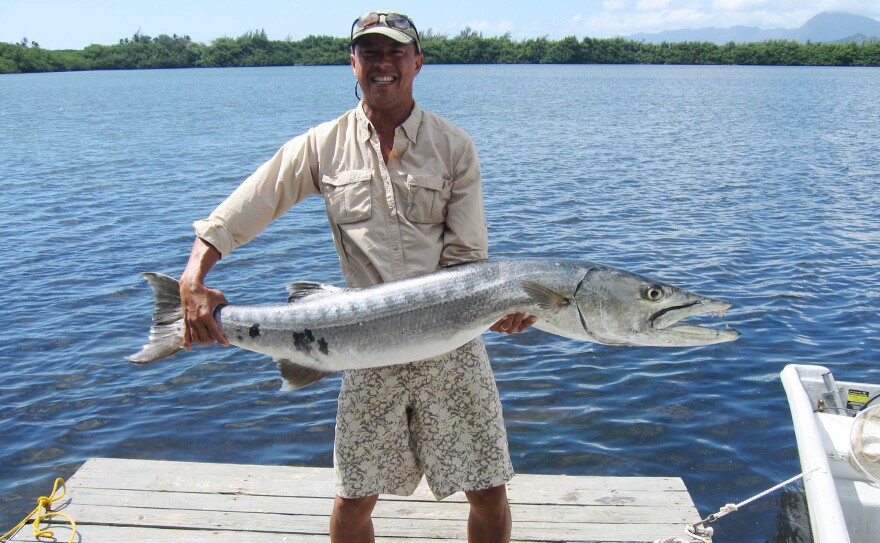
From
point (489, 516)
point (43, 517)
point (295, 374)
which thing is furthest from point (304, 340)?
point (43, 517)

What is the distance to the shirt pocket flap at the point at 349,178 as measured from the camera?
351 cm

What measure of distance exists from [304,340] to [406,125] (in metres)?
1.07

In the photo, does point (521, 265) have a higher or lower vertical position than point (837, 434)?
higher

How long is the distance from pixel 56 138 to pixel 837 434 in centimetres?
2904

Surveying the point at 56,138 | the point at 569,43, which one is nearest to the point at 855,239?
the point at 56,138

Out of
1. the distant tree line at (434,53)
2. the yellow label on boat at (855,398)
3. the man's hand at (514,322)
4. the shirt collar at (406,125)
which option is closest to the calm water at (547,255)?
the yellow label on boat at (855,398)

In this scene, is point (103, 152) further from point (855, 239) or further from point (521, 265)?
point (521, 265)

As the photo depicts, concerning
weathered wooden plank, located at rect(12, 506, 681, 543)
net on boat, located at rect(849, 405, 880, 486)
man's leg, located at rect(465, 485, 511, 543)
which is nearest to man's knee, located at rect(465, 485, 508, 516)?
man's leg, located at rect(465, 485, 511, 543)

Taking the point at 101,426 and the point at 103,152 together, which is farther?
the point at 103,152

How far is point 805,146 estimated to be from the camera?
2555cm

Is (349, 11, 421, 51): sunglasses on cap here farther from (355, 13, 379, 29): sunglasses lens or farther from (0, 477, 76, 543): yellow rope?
(0, 477, 76, 543): yellow rope

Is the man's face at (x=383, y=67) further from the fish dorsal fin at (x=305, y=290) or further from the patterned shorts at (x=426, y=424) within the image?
the patterned shorts at (x=426, y=424)

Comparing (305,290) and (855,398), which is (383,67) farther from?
(855,398)

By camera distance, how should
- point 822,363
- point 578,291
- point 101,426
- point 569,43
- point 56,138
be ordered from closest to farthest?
point 578,291
point 101,426
point 822,363
point 56,138
point 569,43
